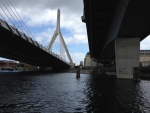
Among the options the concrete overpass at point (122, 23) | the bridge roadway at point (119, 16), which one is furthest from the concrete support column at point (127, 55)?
the bridge roadway at point (119, 16)

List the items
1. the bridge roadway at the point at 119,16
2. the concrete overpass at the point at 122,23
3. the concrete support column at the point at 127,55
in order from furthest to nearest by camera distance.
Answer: the concrete support column at the point at 127,55, the concrete overpass at the point at 122,23, the bridge roadway at the point at 119,16

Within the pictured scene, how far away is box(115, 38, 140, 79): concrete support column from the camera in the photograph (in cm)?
4878

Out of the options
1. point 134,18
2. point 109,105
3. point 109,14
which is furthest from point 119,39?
point 109,105

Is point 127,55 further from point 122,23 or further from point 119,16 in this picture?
point 119,16

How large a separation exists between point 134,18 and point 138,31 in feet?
31.9

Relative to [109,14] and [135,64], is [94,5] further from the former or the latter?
[135,64]

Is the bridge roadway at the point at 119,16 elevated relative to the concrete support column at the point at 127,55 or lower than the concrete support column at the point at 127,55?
elevated

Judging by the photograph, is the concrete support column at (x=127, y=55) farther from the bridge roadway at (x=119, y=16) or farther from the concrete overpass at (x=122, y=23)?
the bridge roadway at (x=119, y=16)

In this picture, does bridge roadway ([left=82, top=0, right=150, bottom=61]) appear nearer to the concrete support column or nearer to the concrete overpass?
the concrete overpass

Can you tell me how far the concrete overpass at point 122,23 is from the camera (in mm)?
33812

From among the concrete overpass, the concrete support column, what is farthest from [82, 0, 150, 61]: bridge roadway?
the concrete support column

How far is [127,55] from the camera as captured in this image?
49.2 m

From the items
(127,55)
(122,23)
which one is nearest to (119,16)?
(122,23)

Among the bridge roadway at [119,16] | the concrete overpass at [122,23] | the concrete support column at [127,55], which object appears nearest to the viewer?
the bridge roadway at [119,16]
